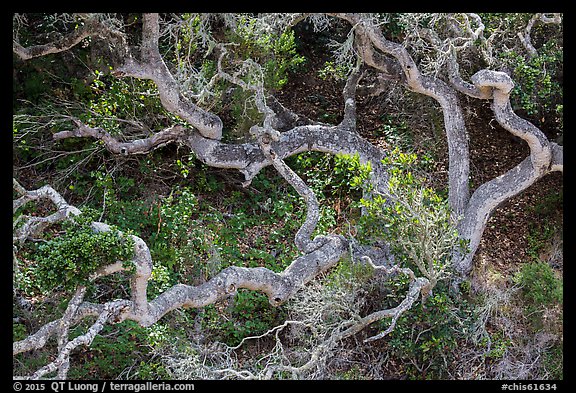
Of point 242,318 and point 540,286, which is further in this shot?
point 242,318

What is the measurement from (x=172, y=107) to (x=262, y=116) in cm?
131

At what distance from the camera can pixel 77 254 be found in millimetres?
6223

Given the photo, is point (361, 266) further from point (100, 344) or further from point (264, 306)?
point (100, 344)

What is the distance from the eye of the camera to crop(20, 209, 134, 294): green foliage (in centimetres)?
619

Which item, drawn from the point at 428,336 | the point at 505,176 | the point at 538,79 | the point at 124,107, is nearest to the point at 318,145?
the point at 505,176

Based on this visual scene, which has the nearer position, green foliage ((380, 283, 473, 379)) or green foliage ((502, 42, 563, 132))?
green foliage ((380, 283, 473, 379))

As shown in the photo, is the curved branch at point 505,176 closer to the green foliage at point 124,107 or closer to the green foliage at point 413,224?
the green foliage at point 413,224

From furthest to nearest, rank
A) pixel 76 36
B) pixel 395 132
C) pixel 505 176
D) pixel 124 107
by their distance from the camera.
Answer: pixel 395 132 < pixel 124 107 < pixel 505 176 < pixel 76 36

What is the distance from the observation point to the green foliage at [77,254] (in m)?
6.19

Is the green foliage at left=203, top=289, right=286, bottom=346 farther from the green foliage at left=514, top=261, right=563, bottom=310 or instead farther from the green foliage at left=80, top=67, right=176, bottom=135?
the green foliage at left=514, top=261, right=563, bottom=310

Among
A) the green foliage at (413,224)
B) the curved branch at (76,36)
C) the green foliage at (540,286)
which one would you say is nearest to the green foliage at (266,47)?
the curved branch at (76,36)

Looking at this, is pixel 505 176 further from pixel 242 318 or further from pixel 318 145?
pixel 242 318

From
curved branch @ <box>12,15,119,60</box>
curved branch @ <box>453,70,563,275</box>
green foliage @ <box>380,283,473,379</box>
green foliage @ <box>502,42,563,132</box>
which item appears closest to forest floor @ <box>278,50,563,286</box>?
curved branch @ <box>453,70,563,275</box>
